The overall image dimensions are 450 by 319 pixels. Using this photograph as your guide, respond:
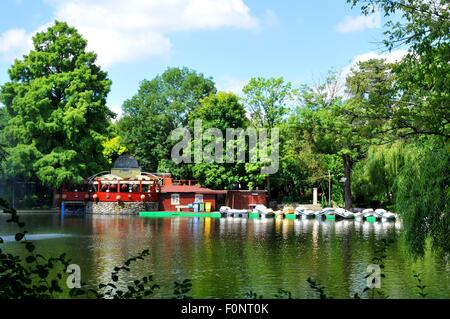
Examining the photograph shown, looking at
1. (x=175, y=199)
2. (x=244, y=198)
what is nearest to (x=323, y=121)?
(x=244, y=198)

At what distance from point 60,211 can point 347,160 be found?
2146 cm

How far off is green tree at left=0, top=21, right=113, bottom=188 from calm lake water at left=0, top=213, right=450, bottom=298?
11519 millimetres

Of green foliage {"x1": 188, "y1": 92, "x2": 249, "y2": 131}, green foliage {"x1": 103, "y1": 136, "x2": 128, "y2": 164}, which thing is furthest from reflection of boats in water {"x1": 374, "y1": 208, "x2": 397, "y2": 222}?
green foliage {"x1": 103, "y1": 136, "x2": 128, "y2": 164}

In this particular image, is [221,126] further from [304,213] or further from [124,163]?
[304,213]

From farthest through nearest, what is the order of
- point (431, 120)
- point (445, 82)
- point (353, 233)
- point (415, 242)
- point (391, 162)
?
1. point (391, 162)
2. point (353, 233)
3. point (415, 242)
4. point (431, 120)
5. point (445, 82)

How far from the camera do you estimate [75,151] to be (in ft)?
140

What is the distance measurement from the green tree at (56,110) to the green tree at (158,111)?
9.81 m

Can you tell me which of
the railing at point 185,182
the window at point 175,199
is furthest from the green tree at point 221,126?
the window at point 175,199

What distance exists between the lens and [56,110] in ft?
139

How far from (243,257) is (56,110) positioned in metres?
27.9

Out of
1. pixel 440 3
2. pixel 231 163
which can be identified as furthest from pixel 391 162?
pixel 440 3

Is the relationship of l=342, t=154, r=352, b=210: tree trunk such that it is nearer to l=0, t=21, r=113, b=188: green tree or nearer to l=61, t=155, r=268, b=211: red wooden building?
l=61, t=155, r=268, b=211: red wooden building

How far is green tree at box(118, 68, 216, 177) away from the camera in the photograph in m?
55.3

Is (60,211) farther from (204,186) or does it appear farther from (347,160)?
(347,160)
